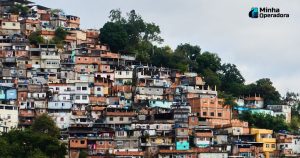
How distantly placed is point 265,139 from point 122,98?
10.0 m

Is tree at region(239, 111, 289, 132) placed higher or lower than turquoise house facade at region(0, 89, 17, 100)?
lower

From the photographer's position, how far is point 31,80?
6544 cm

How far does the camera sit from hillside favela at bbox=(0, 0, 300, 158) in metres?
58.7

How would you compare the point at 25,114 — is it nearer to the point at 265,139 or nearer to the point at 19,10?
the point at 265,139

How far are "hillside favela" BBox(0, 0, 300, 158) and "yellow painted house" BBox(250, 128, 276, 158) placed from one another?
6cm

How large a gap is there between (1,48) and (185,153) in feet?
60.0

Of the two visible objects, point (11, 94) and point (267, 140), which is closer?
point (11, 94)

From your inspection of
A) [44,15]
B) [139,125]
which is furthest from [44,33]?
[139,125]

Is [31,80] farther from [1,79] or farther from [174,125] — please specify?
[174,125]

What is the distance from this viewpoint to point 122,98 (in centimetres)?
6662

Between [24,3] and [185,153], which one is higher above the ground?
[24,3]

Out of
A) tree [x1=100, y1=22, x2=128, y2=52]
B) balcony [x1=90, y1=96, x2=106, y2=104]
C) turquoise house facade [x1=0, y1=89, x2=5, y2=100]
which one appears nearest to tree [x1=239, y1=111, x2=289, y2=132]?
balcony [x1=90, y1=96, x2=106, y2=104]

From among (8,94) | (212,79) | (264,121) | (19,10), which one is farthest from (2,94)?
(212,79)

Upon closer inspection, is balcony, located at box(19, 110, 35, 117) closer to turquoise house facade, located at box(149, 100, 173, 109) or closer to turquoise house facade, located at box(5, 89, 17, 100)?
turquoise house facade, located at box(5, 89, 17, 100)
